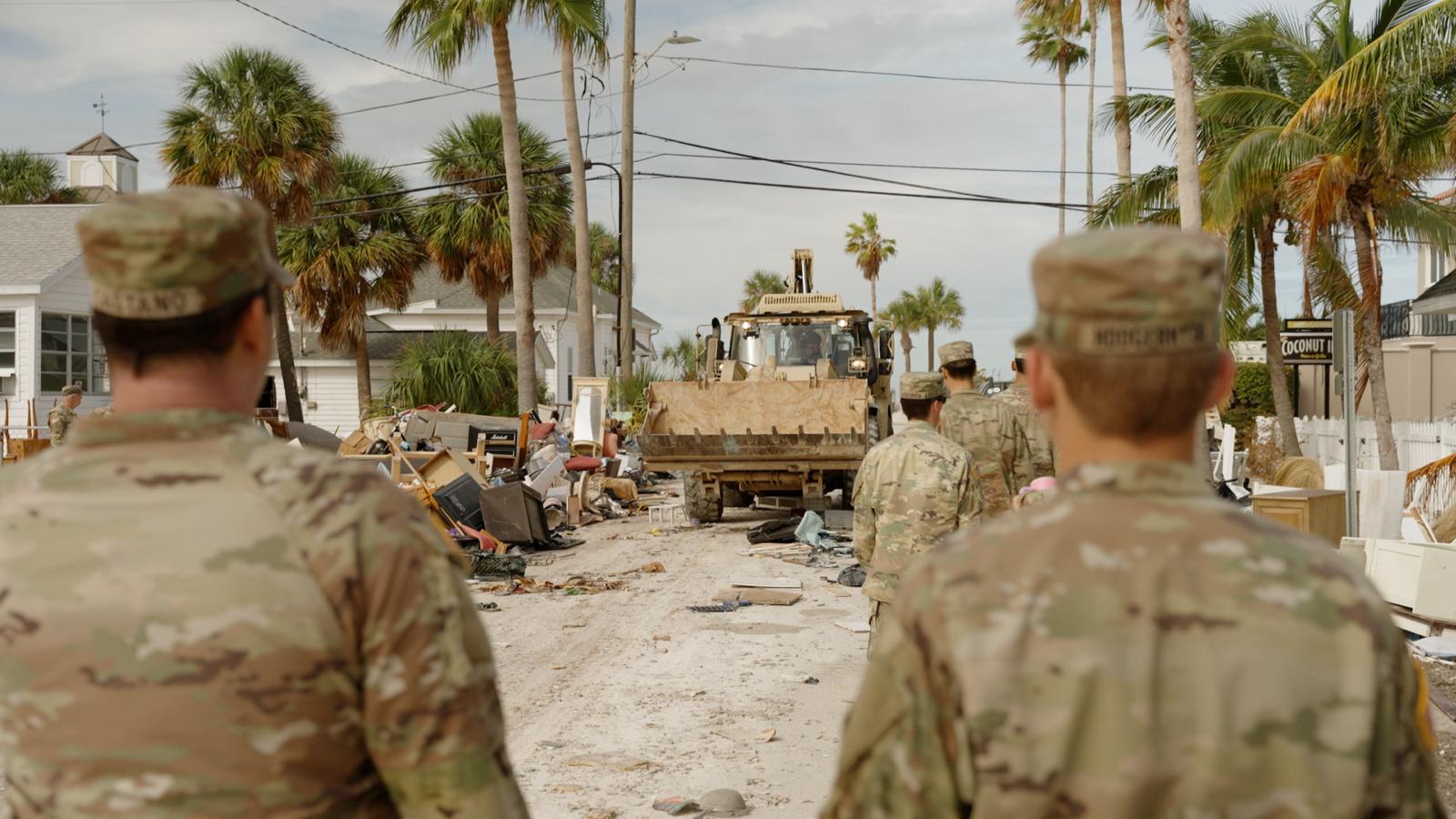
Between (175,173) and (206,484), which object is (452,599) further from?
(175,173)

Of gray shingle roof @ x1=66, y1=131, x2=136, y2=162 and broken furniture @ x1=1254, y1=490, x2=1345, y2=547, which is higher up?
gray shingle roof @ x1=66, y1=131, x2=136, y2=162

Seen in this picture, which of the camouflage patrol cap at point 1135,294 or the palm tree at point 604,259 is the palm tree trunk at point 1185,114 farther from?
the palm tree at point 604,259

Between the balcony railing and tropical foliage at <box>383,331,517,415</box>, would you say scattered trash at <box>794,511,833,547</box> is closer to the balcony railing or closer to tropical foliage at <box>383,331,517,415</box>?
tropical foliage at <box>383,331,517,415</box>

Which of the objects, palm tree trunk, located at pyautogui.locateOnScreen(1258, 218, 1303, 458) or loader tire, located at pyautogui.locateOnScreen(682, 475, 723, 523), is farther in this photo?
palm tree trunk, located at pyautogui.locateOnScreen(1258, 218, 1303, 458)

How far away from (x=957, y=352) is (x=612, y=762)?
281cm

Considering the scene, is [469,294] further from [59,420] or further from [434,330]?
[59,420]

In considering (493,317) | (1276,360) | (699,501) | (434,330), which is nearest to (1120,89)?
(1276,360)

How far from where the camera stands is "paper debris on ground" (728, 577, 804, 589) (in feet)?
38.8

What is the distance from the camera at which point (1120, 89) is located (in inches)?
934

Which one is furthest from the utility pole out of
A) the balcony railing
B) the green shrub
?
the balcony railing

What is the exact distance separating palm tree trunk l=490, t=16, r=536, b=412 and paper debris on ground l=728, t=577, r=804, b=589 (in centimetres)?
1239

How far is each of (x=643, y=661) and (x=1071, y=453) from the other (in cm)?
708

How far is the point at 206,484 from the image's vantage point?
1.94 m

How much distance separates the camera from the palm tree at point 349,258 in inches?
1258
